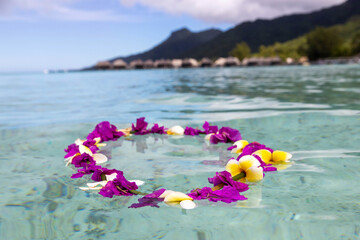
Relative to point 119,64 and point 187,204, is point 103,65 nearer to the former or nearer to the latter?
point 119,64

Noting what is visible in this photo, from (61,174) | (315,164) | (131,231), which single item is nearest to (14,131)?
(61,174)

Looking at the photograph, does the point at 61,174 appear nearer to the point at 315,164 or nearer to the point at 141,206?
the point at 141,206

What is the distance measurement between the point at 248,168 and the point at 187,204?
646 mm

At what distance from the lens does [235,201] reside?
195 cm

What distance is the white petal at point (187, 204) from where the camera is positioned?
6.01 ft

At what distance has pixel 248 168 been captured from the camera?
227 centimetres

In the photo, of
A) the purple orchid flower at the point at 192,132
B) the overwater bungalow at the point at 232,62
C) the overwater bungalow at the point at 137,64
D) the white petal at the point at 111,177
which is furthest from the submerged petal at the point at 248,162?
the overwater bungalow at the point at 137,64

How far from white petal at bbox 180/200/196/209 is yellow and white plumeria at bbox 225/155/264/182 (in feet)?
1.77

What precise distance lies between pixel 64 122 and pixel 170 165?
12.3 ft

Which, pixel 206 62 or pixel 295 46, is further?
pixel 295 46

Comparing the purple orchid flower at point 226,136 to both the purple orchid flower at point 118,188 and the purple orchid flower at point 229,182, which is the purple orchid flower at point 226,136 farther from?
the purple orchid flower at point 118,188

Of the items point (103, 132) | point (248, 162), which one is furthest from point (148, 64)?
point (248, 162)

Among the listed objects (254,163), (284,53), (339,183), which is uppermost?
(284,53)

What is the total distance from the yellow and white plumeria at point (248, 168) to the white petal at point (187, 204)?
54 cm
